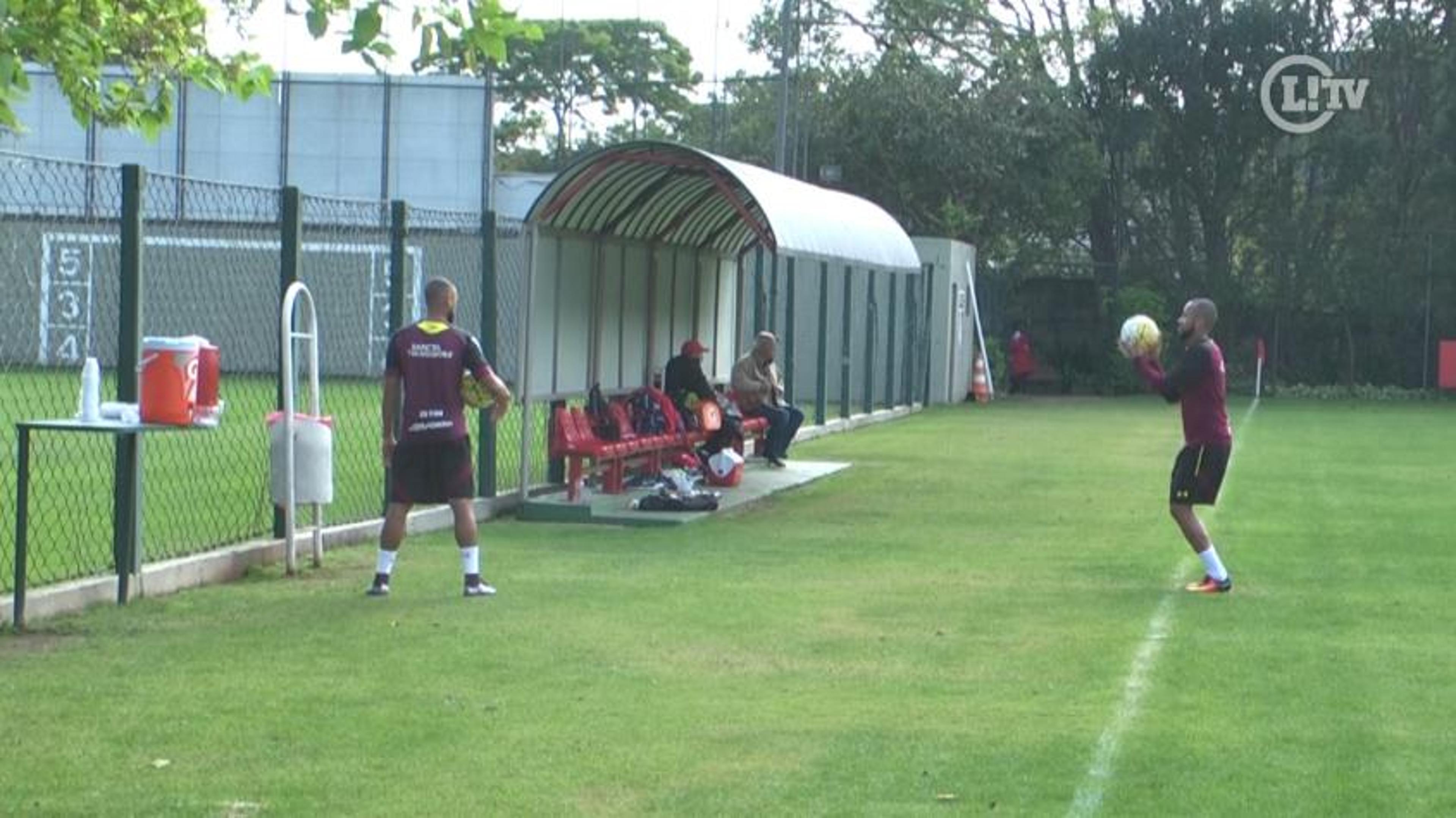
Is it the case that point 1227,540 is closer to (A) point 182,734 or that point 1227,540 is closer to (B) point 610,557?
(B) point 610,557

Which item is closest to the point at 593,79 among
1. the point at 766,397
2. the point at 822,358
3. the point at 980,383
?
the point at 980,383

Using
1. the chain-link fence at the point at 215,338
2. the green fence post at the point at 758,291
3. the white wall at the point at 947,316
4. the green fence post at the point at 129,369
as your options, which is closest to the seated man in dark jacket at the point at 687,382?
the chain-link fence at the point at 215,338

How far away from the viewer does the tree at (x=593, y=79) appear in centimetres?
6781

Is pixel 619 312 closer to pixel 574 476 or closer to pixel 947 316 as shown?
pixel 574 476

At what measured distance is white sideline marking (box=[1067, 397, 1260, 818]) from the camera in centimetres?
768

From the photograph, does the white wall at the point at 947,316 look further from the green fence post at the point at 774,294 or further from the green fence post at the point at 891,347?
the green fence post at the point at 774,294

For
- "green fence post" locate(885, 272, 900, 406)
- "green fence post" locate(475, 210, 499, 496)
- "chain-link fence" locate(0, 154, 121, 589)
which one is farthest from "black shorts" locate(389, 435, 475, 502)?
"green fence post" locate(885, 272, 900, 406)

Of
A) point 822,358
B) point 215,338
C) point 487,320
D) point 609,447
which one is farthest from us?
point 215,338

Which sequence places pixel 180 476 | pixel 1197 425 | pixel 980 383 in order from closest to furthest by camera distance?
pixel 1197 425, pixel 180 476, pixel 980 383

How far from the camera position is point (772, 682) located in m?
10.0

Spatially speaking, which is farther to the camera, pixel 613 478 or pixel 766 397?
pixel 766 397

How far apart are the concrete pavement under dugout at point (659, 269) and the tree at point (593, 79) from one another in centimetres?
3801

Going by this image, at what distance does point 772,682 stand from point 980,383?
106 feet

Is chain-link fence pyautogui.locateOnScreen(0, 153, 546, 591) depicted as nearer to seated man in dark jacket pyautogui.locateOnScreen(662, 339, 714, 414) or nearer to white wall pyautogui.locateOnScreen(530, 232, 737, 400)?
white wall pyautogui.locateOnScreen(530, 232, 737, 400)
